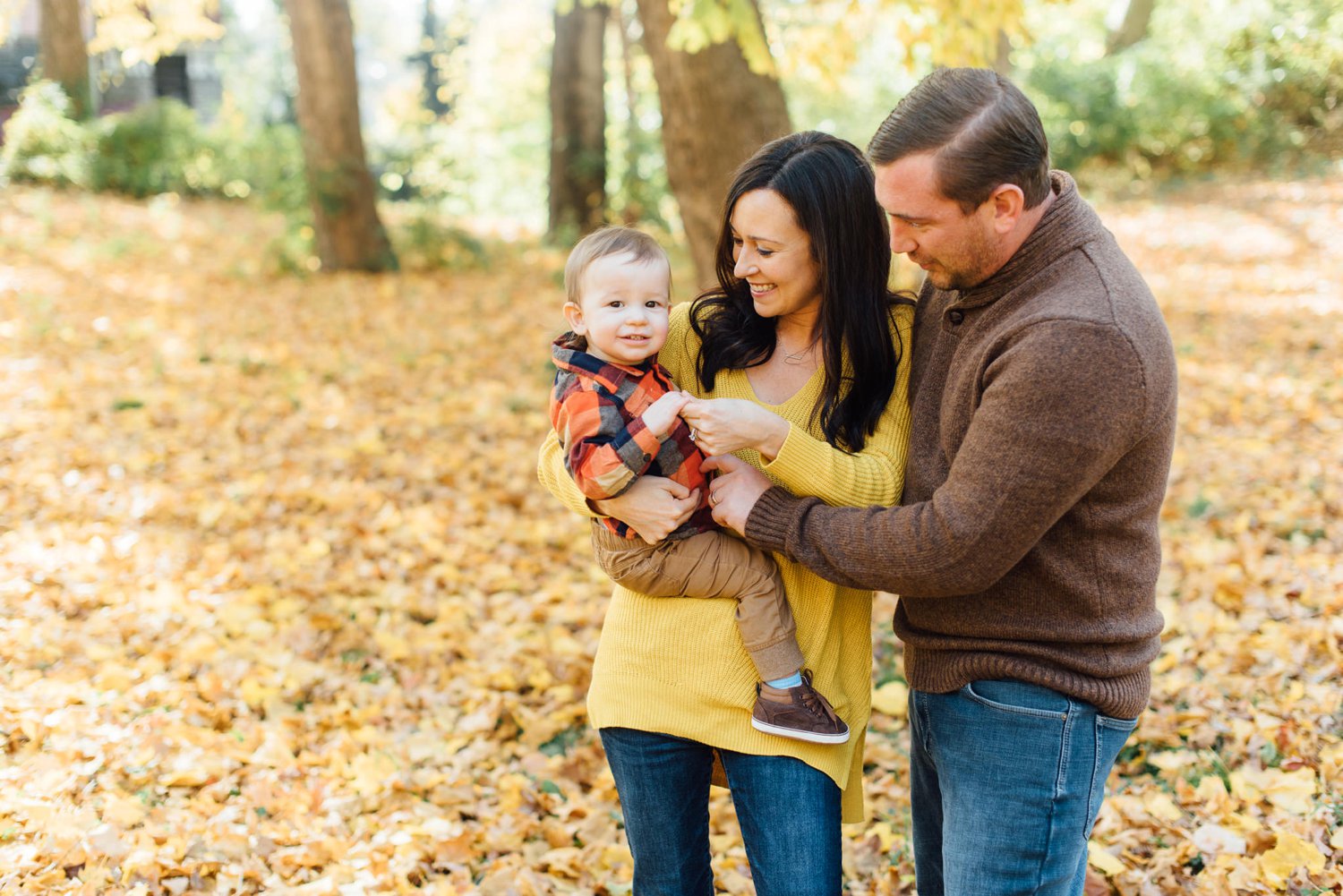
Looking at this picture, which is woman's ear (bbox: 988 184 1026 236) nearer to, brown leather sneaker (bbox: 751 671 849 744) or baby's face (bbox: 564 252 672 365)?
baby's face (bbox: 564 252 672 365)

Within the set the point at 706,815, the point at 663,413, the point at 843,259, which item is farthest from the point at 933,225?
the point at 706,815

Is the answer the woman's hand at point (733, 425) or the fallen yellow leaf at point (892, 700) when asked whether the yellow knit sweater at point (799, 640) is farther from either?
the fallen yellow leaf at point (892, 700)

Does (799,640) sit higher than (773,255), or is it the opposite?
(773,255)

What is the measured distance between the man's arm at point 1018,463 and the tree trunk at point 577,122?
1183 cm

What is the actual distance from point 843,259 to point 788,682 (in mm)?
913

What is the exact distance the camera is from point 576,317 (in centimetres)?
243

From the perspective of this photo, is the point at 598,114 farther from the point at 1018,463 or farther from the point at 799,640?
the point at 1018,463

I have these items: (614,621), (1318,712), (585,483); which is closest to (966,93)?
(585,483)

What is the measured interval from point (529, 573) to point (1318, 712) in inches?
136

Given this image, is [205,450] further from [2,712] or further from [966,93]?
[966,93]

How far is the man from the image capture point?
1825mm

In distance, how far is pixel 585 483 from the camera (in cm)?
221

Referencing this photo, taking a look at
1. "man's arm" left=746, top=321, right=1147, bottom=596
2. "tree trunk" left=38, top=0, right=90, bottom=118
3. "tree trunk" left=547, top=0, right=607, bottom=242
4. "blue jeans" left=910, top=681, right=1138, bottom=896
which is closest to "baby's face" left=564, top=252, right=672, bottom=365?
"man's arm" left=746, top=321, right=1147, bottom=596

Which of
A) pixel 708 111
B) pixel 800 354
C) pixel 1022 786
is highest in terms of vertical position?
pixel 708 111
